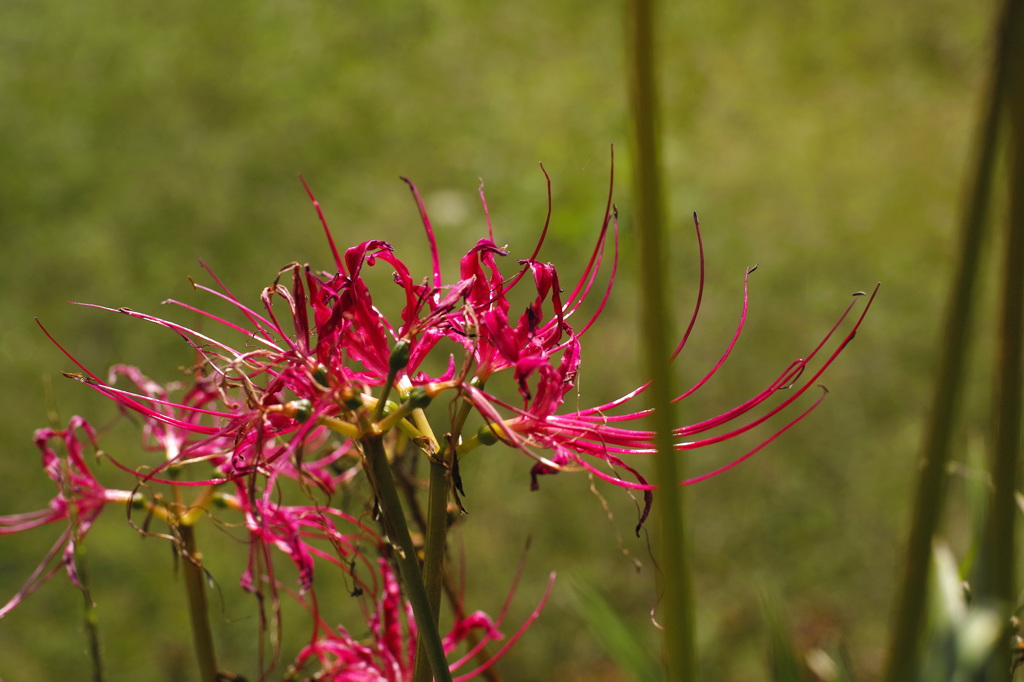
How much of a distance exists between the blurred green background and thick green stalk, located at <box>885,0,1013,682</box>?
118cm

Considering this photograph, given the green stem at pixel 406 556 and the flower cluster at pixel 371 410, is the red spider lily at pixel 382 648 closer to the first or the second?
the flower cluster at pixel 371 410

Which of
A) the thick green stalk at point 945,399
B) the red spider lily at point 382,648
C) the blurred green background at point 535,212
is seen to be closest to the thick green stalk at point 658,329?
the thick green stalk at point 945,399

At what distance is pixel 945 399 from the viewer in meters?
0.34

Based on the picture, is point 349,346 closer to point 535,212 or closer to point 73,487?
point 73,487

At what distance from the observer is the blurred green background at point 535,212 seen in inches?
66.9

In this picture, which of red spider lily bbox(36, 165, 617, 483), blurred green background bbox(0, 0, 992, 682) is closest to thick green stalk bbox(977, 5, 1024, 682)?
red spider lily bbox(36, 165, 617, 483)

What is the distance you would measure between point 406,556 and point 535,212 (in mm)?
1890

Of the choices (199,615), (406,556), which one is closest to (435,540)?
(406,556)

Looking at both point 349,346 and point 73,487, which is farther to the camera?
point 73,487

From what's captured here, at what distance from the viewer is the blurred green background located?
1700 mm

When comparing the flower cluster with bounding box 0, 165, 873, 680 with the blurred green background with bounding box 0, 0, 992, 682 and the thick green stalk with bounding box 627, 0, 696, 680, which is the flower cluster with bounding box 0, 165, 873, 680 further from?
the blurred green background with bounding box 0, 0, 992, 682

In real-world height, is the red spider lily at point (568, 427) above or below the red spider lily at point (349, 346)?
below

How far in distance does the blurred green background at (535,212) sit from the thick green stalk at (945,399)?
1.18 meters

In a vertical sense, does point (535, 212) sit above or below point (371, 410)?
below
